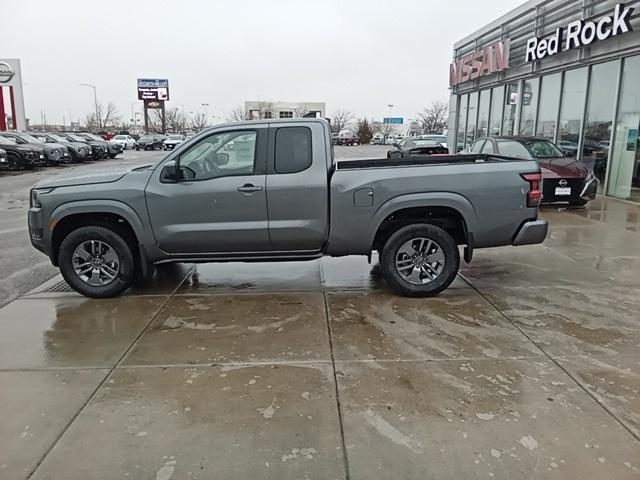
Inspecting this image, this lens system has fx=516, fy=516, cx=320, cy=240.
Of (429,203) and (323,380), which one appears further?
(429,203)

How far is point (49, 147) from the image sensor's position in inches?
1018

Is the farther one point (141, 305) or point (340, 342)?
point (141, 305)

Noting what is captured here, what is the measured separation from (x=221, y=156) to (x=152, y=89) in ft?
283

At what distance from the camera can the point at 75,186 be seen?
5.58m

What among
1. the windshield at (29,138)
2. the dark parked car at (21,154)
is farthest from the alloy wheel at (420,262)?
the windshield at (29,138)

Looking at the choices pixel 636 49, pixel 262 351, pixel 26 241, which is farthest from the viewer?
pixel 636 49

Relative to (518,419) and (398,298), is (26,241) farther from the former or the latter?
(518,419)

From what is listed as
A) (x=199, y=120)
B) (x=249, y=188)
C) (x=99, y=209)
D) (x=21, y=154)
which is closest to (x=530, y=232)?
(x=249, y=188)

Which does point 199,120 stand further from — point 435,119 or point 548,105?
point 548,105

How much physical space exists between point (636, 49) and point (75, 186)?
41.3 feet

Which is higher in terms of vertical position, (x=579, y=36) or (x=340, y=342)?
(x=579, y=36)

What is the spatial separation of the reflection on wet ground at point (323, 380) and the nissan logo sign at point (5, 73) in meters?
46.4

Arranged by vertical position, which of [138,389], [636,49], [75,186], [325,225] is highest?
[636,49]

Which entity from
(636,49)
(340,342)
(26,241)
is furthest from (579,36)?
(26,241)
